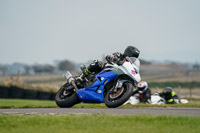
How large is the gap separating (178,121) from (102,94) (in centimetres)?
379

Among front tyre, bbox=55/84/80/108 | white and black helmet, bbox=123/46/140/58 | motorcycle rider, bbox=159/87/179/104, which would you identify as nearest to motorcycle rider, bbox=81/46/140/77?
white and black helmet, bbox=123/46/140/58

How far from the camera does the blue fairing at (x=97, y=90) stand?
1107 cm

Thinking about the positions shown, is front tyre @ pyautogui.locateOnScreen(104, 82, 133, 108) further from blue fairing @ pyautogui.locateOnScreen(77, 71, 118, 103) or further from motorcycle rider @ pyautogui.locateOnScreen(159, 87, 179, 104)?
motorcycle rider @ pyautogui.locateOnScreen(159, 87, 179, 104)

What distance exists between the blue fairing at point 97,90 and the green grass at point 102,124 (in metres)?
2.86

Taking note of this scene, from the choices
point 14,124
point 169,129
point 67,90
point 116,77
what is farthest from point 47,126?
point 67,90

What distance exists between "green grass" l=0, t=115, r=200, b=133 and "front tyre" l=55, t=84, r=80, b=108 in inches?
141

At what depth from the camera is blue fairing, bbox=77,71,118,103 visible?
11070 millimetres

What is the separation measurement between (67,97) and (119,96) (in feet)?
6.59

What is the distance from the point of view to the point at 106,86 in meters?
11.2

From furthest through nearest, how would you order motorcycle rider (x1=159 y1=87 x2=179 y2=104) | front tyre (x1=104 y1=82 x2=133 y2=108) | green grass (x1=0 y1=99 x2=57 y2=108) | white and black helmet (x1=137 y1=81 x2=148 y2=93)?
white and black helmet (x1=137 y1=81 x2=148 y2=93), motorcycle rider (x1=159 y1=87 x2=179 y2=104), green grass (x1=0 y1=99 x2=57 y2=108), front tyre (x1=104 y1=82 x2=133 y2=108)

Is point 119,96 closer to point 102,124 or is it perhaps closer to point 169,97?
point 102,124

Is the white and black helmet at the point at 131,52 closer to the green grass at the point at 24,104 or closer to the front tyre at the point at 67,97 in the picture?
the front tyre at the point at 67,97

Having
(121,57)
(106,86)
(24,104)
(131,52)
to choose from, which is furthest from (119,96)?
(24,104)

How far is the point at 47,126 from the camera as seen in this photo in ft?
23.6
